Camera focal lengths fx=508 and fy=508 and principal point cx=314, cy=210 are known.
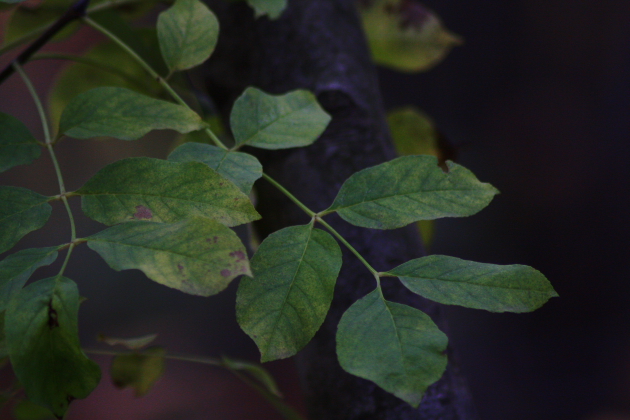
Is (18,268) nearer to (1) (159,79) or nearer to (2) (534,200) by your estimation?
(1) (159,79)

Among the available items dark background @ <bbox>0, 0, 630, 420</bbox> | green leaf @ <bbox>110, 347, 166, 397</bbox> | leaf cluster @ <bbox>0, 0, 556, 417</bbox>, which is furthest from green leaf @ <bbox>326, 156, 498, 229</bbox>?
dark background @ <bbox>0, 0, 630, 420</bbox>

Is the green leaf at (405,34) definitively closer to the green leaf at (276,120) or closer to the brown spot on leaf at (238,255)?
the green leaf at (276,120)

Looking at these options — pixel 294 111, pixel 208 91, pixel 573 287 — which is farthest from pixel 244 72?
pixel 573 287

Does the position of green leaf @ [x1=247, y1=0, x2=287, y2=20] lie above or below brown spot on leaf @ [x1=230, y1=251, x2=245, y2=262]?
above

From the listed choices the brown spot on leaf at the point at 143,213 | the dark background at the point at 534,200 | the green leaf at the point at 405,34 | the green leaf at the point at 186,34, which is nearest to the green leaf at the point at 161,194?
the brown spot on leaf at the point at 143,213

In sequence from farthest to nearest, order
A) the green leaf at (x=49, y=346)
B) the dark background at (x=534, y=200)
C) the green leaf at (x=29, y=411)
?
the dark background at (x=534, y=200)
the green leaf at (x=29, y=411)
the green leaf at (x=49, y=346)

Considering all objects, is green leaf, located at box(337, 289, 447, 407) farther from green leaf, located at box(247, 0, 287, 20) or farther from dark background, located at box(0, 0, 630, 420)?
dark background, located at box(0, 0, 630, 420)

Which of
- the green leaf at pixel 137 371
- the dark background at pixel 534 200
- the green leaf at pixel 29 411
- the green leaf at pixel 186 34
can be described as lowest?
the dark background at pixel 534 200
